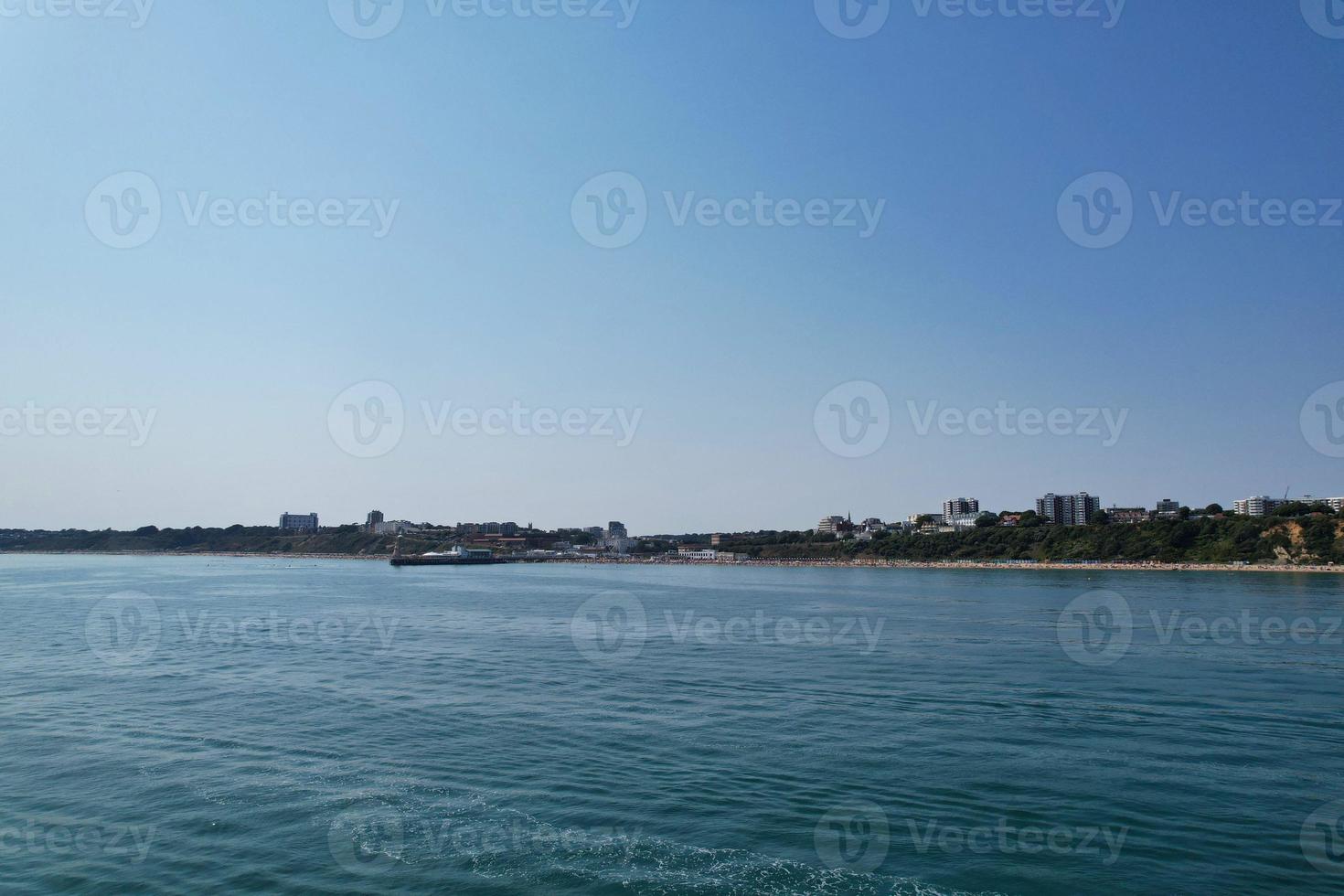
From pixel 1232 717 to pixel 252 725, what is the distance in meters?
26.6

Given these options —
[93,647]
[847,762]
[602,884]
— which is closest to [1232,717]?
[847,762]

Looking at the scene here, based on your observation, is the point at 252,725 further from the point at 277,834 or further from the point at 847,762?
the point at 847,762
